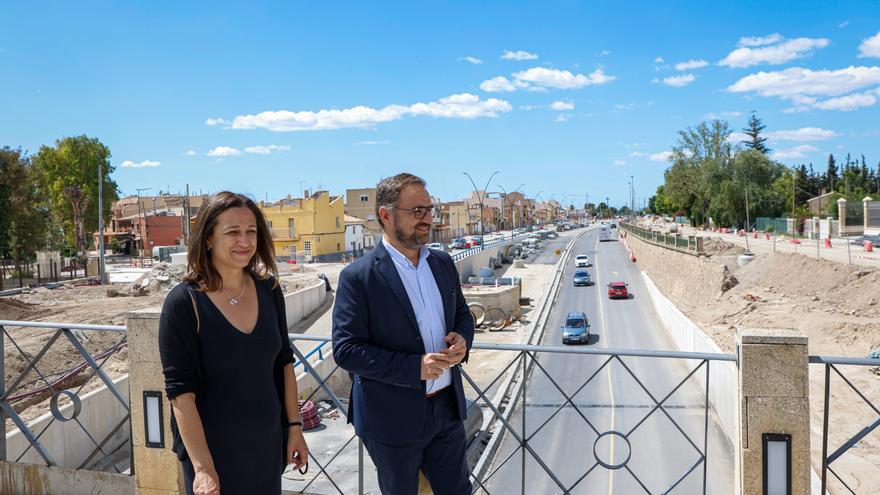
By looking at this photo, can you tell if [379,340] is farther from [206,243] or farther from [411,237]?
[206,243]

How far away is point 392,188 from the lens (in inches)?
115

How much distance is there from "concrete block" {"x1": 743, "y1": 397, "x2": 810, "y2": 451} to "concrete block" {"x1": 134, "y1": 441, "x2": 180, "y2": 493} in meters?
3.35

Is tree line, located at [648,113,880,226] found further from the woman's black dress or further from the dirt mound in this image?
the woman's black dress

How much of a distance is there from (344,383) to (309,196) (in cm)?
4070

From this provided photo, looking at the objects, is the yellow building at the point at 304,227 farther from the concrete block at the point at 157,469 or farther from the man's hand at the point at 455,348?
the man's hand at the point at 455,348

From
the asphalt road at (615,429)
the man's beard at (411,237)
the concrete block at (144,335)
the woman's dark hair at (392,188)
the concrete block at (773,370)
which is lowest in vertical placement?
the asphalt road at (615,429)

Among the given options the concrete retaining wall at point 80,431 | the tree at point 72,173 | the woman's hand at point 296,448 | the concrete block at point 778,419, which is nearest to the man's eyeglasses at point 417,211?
the woman's hand at point 296,448

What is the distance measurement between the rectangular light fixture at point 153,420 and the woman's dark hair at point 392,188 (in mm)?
2008

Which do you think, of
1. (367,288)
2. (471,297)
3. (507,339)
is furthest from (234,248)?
(471,297)

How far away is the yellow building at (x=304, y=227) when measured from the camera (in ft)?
188

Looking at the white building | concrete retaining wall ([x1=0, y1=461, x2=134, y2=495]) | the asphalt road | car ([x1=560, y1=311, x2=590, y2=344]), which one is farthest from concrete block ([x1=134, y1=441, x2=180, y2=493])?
the white building

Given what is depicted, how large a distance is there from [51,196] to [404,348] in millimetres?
62913

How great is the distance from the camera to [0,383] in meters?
4.41

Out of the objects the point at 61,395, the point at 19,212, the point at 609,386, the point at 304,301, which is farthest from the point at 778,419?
the point at 19,212
